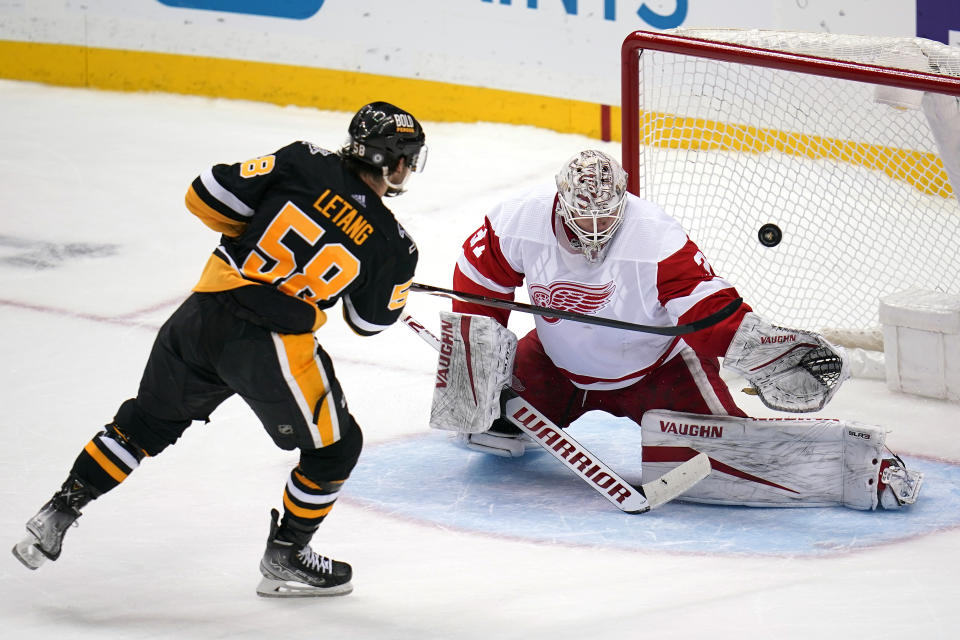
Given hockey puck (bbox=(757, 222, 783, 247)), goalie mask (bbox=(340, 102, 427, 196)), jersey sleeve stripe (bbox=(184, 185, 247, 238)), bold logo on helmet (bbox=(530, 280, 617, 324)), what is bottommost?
hockey puck (bbox=(757, 222, 783, 247))

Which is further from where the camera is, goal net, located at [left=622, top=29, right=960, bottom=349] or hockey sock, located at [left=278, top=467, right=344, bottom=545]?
goal net, located at [left=622, top=29, right=960, bottom=349]

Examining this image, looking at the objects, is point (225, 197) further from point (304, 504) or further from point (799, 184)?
point (799, 184)

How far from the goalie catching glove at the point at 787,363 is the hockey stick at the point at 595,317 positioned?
2.6 inches

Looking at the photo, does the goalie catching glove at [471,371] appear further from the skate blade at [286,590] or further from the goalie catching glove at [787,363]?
the skate blade at [286,590]

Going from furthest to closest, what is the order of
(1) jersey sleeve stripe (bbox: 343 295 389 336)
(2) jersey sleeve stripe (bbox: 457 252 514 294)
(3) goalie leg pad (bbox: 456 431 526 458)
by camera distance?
(3) goalie leg pad (bbox: 456 431 526 458)
(2) jersey sleeve stripe (bbox: 457 252 514 294)
(1) jersey sleeve stripe (bbox: 343 295 389 336)

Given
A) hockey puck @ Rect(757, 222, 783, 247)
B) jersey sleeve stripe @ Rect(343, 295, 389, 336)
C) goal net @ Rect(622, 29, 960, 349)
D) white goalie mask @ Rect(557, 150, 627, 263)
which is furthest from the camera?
goal net @ Rect(622, 29, 960, 349)

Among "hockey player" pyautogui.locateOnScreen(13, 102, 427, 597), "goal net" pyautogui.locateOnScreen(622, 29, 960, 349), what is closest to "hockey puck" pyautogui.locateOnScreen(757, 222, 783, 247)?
"goal net" pyautogui.locateOnScreen(622, 29, 960, 349)

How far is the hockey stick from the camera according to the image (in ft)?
9.80

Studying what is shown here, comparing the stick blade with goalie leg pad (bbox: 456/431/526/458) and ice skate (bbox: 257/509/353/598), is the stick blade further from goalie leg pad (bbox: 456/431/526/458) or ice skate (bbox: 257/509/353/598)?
ice skate (bbox: 257/509/353/598)

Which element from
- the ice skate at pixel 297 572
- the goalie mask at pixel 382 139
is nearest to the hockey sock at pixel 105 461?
the ice skate at pixel 297 572

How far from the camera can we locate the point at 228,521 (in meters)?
2.97

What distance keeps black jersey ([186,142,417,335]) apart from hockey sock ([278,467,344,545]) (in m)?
0.29

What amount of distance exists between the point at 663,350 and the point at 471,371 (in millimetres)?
463

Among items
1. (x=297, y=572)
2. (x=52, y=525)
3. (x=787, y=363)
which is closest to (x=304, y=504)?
(x=297, y=572)
